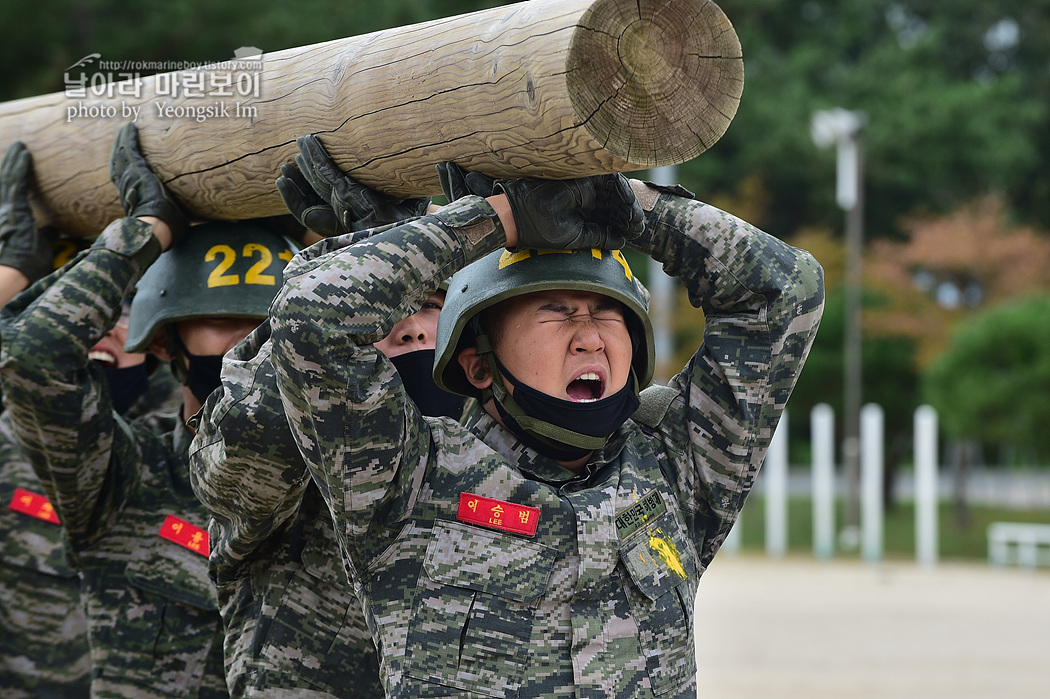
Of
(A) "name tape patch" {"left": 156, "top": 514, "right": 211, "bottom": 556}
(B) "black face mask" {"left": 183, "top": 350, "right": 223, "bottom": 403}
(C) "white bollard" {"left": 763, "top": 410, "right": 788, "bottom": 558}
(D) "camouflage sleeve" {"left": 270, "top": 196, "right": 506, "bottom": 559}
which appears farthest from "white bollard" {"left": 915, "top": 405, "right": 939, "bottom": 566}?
(D) "camouflage sleeve" {"left": 270, "top": 196, "right": 506, "bottom": 559}

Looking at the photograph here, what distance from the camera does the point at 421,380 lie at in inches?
138

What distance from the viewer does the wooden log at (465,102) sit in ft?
8.57

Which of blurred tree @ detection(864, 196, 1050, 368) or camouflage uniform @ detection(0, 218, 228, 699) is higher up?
blurred tree @ detection(864, 196, 1050, 368)

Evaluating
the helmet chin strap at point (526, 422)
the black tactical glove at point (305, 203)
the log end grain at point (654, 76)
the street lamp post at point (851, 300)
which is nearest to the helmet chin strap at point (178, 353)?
the black tactical glove at point (305, 203)

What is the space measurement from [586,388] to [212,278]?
4.94 ft

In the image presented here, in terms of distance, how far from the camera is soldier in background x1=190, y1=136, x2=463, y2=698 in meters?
3.14

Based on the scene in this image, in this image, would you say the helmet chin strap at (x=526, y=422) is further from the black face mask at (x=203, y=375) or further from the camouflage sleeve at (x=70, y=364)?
the camouflage sleeve at (x=70, y=364)

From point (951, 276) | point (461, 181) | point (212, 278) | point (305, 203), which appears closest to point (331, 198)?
point (305, 203)

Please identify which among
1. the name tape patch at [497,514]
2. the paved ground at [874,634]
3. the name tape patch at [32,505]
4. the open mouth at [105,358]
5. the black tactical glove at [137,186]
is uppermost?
the paved ground at [874,634]

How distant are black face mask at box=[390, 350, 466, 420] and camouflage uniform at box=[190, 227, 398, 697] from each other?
1.23 ft

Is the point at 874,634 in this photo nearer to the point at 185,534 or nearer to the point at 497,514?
the point at 185,534

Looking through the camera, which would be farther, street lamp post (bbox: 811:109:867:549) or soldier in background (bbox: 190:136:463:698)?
street lamp post (bbox: 811:109:867:549)

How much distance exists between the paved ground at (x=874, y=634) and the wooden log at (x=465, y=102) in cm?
620

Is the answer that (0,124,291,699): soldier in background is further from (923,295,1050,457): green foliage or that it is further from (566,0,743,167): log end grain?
(923,295,1050,457): green foliage
